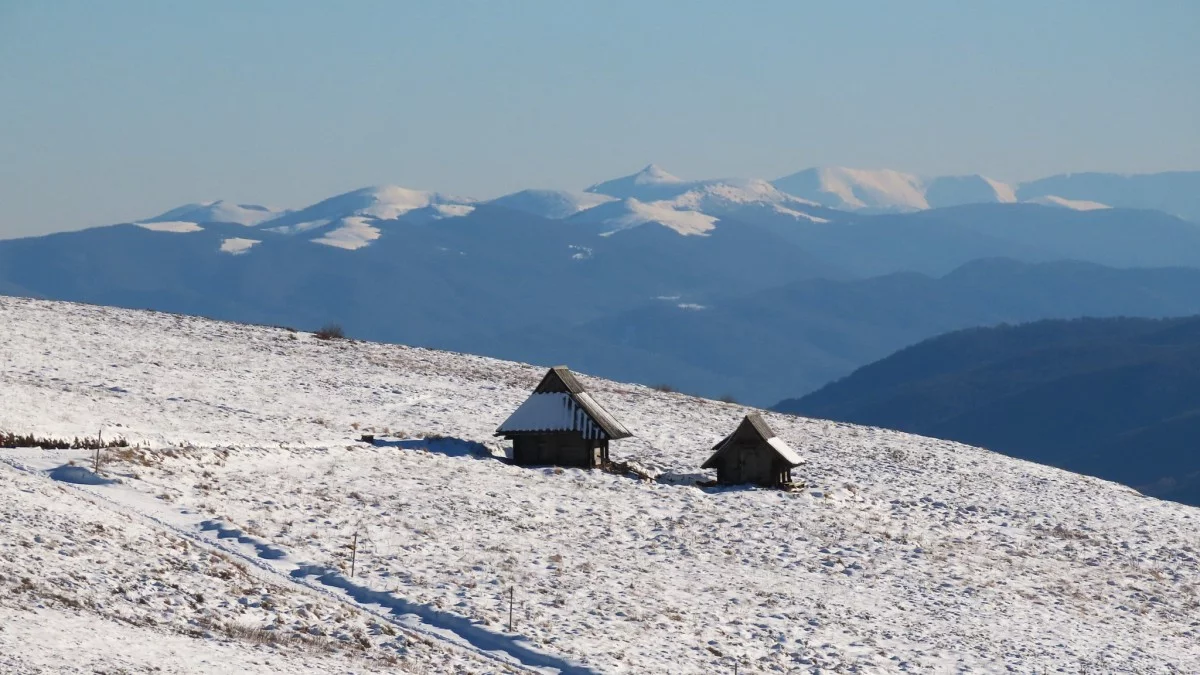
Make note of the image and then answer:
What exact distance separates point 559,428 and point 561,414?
23.7 inches

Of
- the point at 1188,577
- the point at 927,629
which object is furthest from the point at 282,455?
the point at 1188,577

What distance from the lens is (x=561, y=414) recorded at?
145 feet

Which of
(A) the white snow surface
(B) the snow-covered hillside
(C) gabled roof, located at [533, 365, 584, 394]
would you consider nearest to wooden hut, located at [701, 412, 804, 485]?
(B) the snow-covered hillside

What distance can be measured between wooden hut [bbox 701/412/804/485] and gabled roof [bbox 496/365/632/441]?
2.95m

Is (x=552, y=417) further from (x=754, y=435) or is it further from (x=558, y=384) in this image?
(x=754, y=435)

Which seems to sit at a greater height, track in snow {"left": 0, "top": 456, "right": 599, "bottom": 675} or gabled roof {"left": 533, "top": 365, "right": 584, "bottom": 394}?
gabled roof {"left": 533, "top": 365, "right": 584, "bottom": 394}

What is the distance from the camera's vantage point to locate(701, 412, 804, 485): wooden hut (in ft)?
148

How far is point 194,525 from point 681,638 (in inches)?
410

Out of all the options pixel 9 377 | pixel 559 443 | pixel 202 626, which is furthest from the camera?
pixel 9 377

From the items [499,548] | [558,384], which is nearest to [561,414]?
[558,384]

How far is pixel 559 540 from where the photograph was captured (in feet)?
116

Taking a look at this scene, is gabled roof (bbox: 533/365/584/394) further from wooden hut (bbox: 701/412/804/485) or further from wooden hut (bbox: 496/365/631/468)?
wooden hut (bbox: 701/412/804/485)

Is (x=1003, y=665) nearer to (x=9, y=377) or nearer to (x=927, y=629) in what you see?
(x=927, y=629)

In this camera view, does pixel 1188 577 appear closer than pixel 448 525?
No
